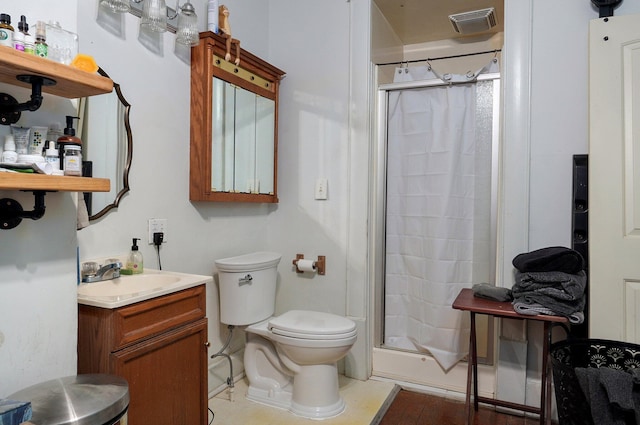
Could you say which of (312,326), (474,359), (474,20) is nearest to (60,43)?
(312,326)

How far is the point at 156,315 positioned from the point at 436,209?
69.2 inches

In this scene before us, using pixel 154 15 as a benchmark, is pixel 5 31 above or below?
below

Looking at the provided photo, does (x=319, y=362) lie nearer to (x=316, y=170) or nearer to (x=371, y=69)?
(x=316, y=170)

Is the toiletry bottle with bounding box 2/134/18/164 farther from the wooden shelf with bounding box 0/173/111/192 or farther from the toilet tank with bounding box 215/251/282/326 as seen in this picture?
the toilet tank with bounding box 215/251/282/326

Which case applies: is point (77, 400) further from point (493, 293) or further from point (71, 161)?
point (493, 293)

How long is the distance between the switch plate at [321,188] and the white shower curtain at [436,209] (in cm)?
42

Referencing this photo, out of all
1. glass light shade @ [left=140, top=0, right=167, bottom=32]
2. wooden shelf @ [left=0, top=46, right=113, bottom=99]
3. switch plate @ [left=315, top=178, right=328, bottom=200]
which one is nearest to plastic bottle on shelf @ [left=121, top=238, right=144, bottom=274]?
wooden shelf @ [left=0, top=46, right=113, bottom=99]

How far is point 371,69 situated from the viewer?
105 inches

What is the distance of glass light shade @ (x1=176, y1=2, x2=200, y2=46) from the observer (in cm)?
203

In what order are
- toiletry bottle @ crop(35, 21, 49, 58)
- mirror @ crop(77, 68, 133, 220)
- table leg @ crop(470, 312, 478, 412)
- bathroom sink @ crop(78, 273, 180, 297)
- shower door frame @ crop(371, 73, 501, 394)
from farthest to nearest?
1. shower door frame @ crop(371, 73, 501, 394)
2. table leg @ crop(470, 312, 478, 412)
3. mirror @ crop(77, 68, 133, 220)
4. bathroom sink @ crop(78, 273, 180, 297)
5. toiletry bottle @ crop(35, 21, 49, 58)

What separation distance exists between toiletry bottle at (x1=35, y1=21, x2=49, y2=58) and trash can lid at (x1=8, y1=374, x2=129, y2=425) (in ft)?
2.89

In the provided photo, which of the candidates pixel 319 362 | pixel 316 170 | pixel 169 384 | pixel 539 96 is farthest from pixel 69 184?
pixel 539 96

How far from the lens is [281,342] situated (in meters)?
2.18

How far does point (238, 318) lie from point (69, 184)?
53.6 inches
